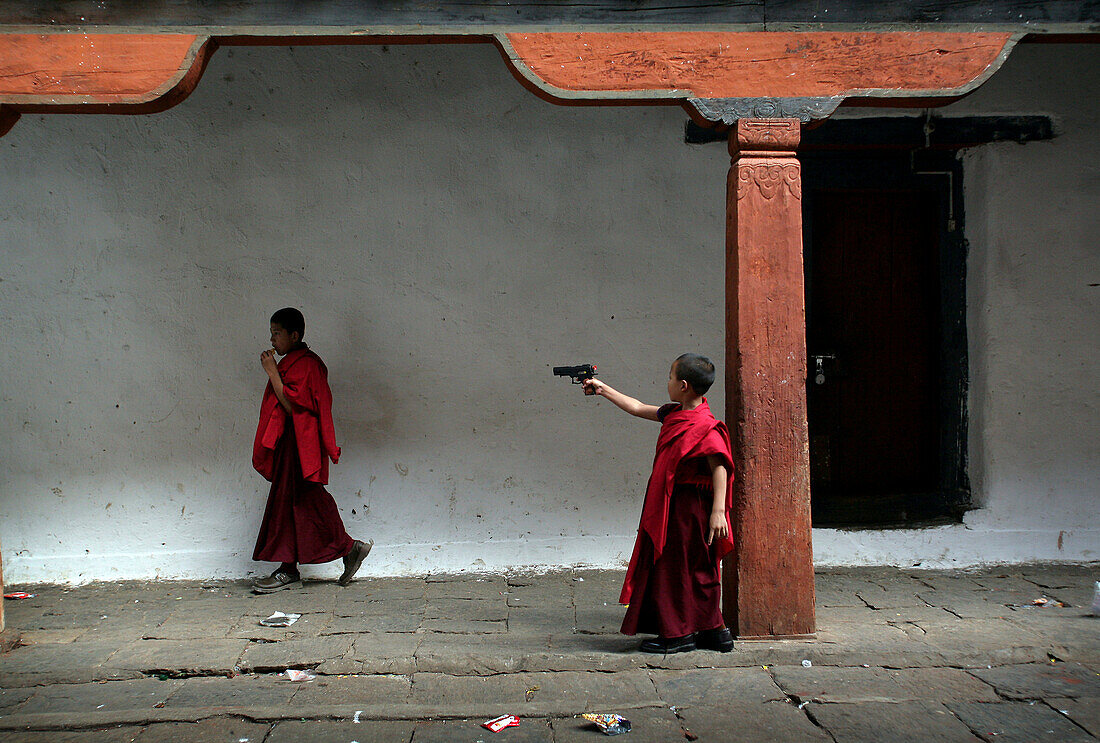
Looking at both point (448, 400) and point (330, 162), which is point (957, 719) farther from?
point (330, 162)

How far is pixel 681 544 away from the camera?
3.54m

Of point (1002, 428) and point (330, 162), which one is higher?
point (330, 162)

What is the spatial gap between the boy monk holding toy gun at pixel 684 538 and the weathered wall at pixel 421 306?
1534 mm

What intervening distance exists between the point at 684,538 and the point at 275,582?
2544 mm

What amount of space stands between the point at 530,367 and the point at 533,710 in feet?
7.93

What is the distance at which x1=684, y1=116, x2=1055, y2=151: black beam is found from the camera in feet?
16.6

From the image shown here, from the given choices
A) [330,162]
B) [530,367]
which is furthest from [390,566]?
[330,162]

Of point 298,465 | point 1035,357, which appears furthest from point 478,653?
point 1035,357

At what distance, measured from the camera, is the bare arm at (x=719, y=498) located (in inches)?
136

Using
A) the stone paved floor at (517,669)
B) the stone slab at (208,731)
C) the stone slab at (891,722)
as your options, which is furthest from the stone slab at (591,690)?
the stone slab at (208,731)

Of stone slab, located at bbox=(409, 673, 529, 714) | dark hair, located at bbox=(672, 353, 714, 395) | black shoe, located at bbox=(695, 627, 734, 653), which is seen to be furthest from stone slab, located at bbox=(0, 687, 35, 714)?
dark hair, located at bbox=(672, 353, 714, 395)

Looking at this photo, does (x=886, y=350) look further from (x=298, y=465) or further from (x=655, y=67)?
(x=298, y=465)

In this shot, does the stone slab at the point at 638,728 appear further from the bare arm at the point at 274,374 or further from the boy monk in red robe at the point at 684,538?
the bare arm at the point at 274,374

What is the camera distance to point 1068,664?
11.6 ft
